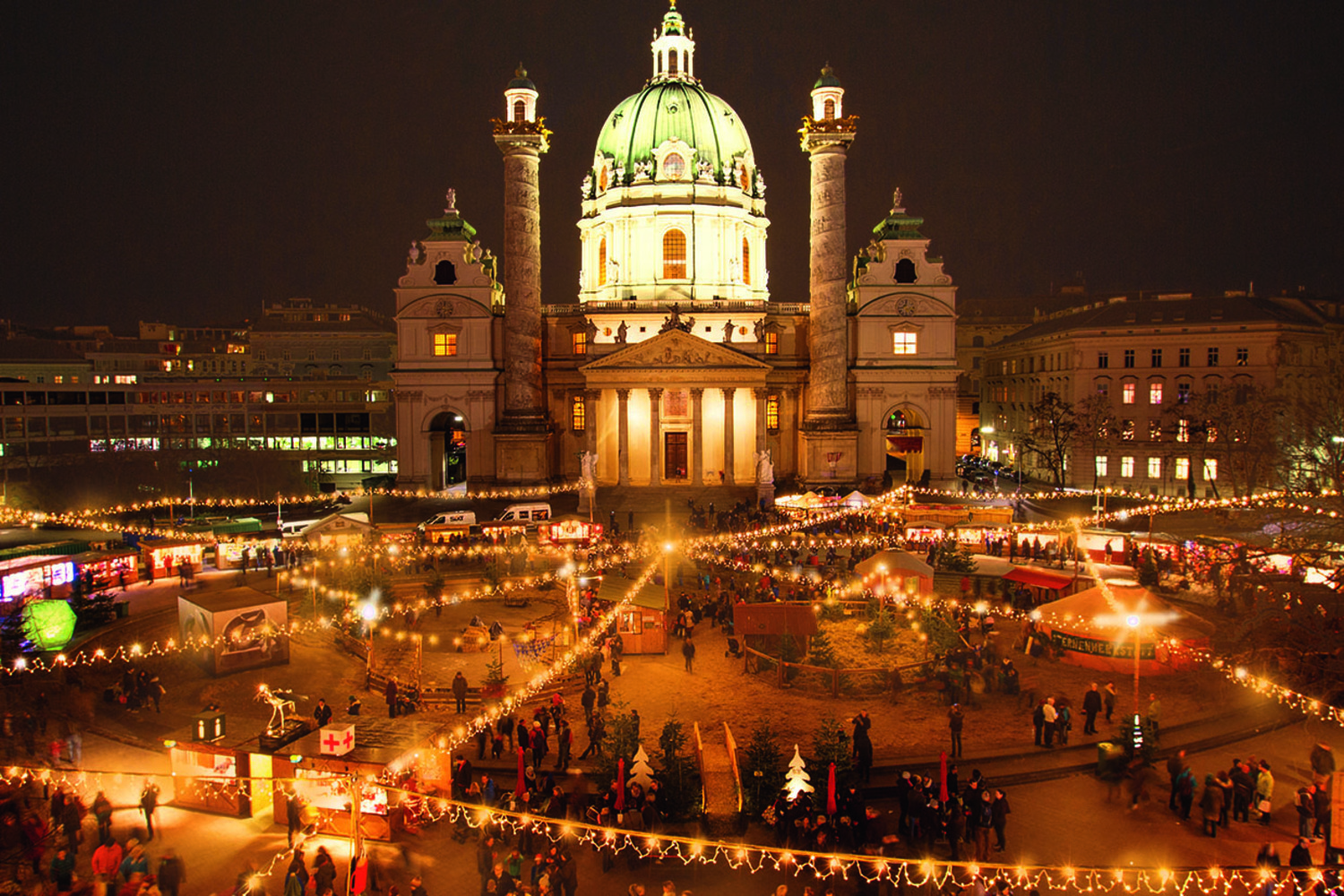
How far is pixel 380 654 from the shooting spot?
23.2 m

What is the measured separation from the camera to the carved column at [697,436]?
46.1 metres

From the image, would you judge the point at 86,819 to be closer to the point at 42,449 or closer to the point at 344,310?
the point at 42,449

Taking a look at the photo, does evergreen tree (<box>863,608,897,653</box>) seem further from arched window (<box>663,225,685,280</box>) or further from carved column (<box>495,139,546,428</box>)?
arched window (<box>663,225,685,280</box>)

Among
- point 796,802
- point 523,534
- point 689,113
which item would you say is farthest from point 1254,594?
point 689,113

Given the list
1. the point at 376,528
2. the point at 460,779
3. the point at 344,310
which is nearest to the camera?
the point at 460,779

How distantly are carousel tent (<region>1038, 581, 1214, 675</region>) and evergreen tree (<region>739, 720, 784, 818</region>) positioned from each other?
10.4 metres

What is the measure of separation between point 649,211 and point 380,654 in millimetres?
35435

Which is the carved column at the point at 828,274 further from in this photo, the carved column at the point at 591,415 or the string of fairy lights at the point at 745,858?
the string of fairy lights at the point at 745,858

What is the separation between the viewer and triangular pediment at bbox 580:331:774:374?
148 feet

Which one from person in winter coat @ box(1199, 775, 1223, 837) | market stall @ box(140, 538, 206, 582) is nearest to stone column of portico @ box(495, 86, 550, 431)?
market stall @ box(140, 538, 206, 582)

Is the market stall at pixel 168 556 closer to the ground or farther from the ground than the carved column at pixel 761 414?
closer to the ground

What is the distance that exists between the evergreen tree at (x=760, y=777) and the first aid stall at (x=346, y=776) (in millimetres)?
5027

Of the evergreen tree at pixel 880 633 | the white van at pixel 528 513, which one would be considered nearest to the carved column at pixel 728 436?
the white van at pixel 528 513

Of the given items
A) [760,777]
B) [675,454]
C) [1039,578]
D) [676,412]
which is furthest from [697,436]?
[760,777]
